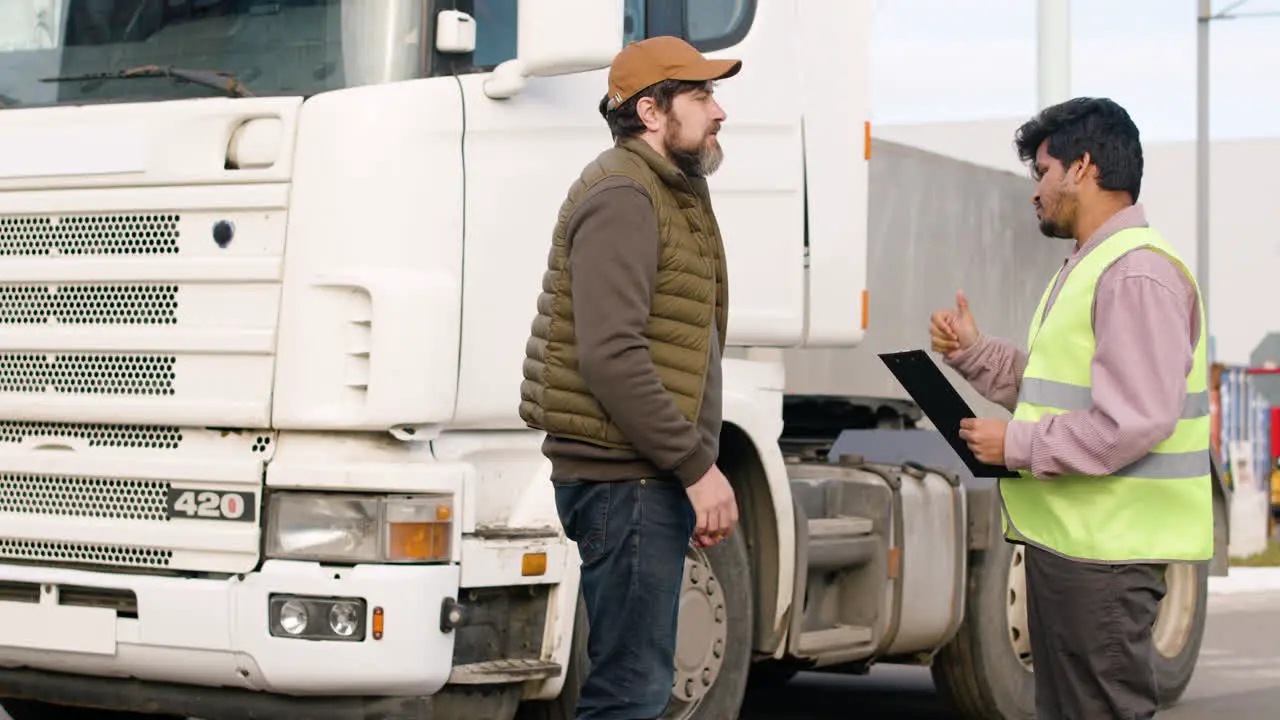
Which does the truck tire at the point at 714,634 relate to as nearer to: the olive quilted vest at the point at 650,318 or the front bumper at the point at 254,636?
the front bumper at the point at 254,636

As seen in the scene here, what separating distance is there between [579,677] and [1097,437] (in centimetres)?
219

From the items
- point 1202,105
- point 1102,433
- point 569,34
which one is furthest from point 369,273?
point 1202,105

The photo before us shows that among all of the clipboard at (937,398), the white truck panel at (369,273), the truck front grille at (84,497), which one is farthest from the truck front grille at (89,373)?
the clipboard at (937,398)

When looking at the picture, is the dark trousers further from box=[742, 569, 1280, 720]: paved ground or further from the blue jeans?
box=[742, 569, 1280, 720]: paved ground

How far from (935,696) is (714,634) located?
12.2ft

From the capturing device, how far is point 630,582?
4.88 m

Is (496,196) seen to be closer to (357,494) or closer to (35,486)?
(357,494)

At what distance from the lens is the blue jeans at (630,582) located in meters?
4.88

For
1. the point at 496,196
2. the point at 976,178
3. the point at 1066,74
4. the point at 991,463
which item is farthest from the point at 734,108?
the point at 1066,74

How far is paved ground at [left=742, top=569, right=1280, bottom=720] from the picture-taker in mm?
9781

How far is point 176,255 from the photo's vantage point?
243 inches

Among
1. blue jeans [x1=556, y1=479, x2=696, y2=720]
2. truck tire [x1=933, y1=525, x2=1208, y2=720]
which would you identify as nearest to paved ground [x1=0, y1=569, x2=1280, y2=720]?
truck tire [x1=933, y1=525, x2=1208, y2=720]

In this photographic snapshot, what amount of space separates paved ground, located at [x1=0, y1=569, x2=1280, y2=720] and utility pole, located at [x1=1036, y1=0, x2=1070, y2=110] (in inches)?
188

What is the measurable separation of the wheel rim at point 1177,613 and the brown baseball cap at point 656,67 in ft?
19.3
